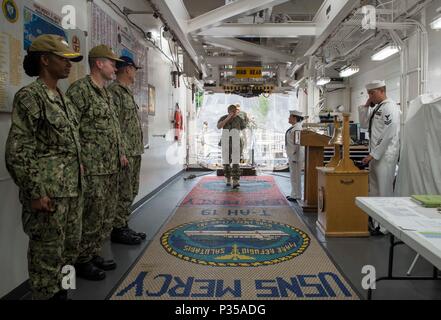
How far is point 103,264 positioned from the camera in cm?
265

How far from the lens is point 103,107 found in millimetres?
2508

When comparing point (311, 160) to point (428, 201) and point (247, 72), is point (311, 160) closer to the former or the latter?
point (428, 201)

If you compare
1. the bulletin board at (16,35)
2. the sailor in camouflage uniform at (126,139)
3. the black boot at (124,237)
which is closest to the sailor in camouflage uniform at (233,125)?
the sailor in camouflage uniform at (126,139)

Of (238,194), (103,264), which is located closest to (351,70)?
(238,194)

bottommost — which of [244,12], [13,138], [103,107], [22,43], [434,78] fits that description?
[13,138]

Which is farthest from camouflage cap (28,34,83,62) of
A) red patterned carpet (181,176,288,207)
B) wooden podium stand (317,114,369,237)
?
red patterned carpet (181,176,288,207)

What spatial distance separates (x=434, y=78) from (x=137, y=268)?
193 inches

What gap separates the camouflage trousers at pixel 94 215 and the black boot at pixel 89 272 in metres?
0.04

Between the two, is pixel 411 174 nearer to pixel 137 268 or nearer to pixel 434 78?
pixel 434 78

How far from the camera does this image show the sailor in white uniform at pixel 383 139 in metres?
3.55

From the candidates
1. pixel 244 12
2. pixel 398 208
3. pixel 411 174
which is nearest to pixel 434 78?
pixel 411 174

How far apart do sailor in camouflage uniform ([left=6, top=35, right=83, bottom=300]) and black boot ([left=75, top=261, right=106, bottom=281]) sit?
1.55 ft

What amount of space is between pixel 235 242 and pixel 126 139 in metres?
1.46
